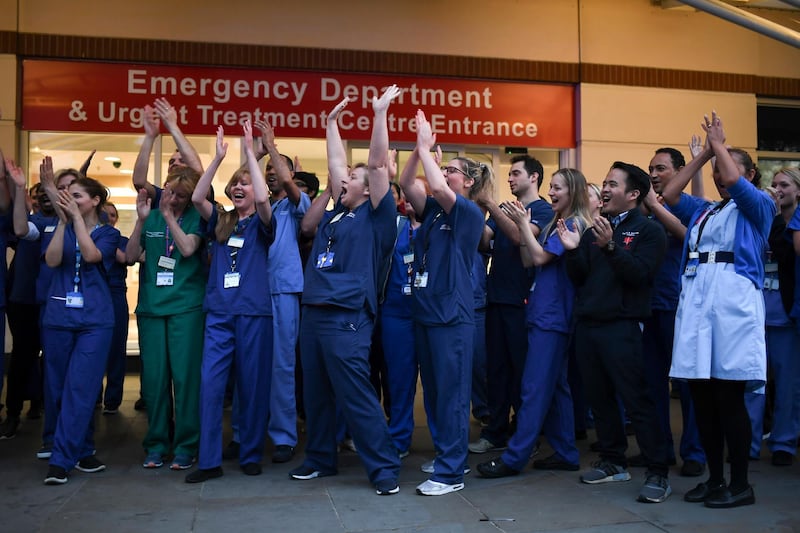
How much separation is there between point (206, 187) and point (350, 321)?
1293 millimetres

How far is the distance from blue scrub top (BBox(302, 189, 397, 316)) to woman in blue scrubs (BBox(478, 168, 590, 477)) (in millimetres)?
821

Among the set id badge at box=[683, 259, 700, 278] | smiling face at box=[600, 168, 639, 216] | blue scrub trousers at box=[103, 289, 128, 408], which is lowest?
blue scrub trousers at box=[103, 289, 128, 408]

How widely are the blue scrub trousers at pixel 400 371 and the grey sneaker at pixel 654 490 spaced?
1.61 meters

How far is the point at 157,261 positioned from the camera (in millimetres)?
5266

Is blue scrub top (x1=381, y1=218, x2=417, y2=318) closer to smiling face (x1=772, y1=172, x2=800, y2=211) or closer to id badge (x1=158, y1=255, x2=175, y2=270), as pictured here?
id badge (x1=158, y1=255, x2=175, y2=270)

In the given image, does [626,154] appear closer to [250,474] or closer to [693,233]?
[693,233]

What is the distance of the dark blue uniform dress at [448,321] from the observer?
4672 mm

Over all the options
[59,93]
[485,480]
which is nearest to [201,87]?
[59,93]

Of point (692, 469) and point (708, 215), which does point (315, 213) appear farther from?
point (692, 469)


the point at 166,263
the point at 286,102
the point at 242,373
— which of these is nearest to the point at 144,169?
the point at 166,263

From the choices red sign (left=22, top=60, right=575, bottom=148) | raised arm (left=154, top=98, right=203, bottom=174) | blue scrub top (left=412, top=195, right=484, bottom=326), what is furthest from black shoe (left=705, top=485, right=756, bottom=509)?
red sign (left=22, top=60, right=575, bottom=148)

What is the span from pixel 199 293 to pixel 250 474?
1.18 meters

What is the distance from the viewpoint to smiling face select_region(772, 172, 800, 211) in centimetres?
563

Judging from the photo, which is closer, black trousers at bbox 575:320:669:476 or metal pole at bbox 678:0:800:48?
black trousers at bbox 575:320:669:476
